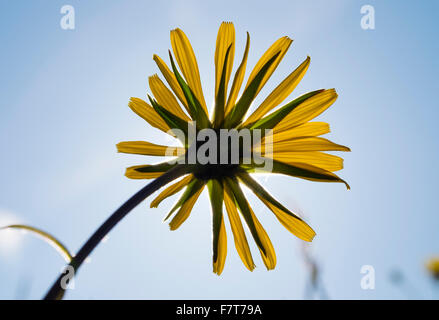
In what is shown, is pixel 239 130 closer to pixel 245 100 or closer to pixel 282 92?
pixel 245 100

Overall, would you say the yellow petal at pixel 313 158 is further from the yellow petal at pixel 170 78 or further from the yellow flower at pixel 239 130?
the yellow petal at pixel 170 78

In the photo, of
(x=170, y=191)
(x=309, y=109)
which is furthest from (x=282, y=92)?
(x=170, y=191)

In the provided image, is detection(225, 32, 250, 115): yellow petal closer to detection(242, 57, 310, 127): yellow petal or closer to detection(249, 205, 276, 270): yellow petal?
detection(242, 57, 310, 127): yellow petal

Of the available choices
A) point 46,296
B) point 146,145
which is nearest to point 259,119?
point 146,145

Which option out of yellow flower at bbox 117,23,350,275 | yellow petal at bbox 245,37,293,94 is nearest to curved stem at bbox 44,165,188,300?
yellow flower at bbox 117,23,350,275
